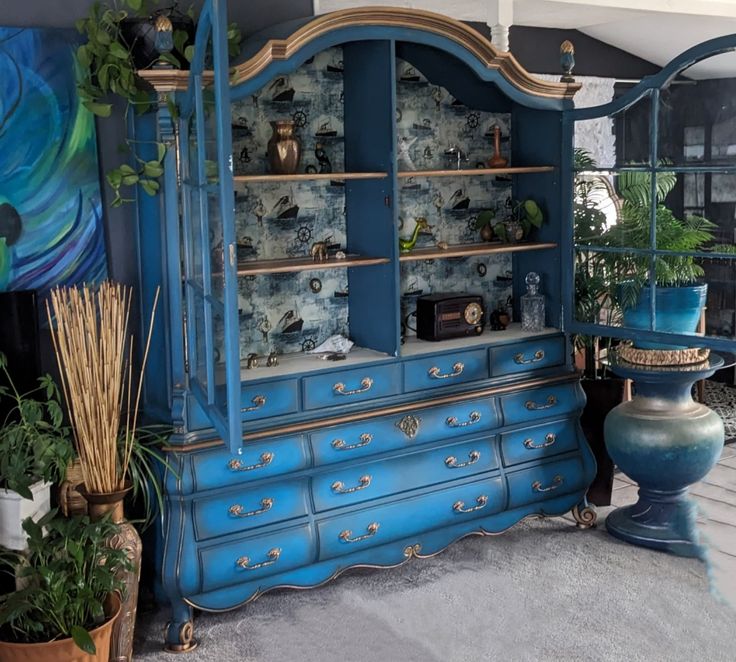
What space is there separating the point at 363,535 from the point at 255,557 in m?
0.46

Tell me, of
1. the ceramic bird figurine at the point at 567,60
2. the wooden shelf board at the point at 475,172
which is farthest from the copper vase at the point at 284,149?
the ceramic bird figurine at the point at 567,60

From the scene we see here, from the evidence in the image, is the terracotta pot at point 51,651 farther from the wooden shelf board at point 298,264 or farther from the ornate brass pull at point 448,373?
the ornate brass pull at point 448,373

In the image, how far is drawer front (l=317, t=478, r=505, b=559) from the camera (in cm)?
393

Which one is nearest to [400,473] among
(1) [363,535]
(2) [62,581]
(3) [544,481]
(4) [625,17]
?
(1) [363,535]

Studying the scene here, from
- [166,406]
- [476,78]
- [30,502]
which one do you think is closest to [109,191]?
[166,406]

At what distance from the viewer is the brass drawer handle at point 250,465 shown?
370 centimetres

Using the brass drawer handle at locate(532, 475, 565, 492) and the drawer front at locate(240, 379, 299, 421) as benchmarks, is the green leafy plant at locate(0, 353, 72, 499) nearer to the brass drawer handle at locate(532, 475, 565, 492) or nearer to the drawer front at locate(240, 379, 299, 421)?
the drawer front at locate(240, 379, 299, 421)

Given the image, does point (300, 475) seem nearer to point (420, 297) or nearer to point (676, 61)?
point (420, 297)

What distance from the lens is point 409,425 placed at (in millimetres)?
4105

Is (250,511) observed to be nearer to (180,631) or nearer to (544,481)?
(180,631)

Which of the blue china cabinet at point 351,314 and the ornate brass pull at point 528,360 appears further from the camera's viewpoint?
the ornate brass pull at point 528,360

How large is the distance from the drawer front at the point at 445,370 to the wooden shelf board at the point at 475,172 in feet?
2.40

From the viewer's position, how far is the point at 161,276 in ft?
12.4

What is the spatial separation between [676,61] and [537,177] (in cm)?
85
